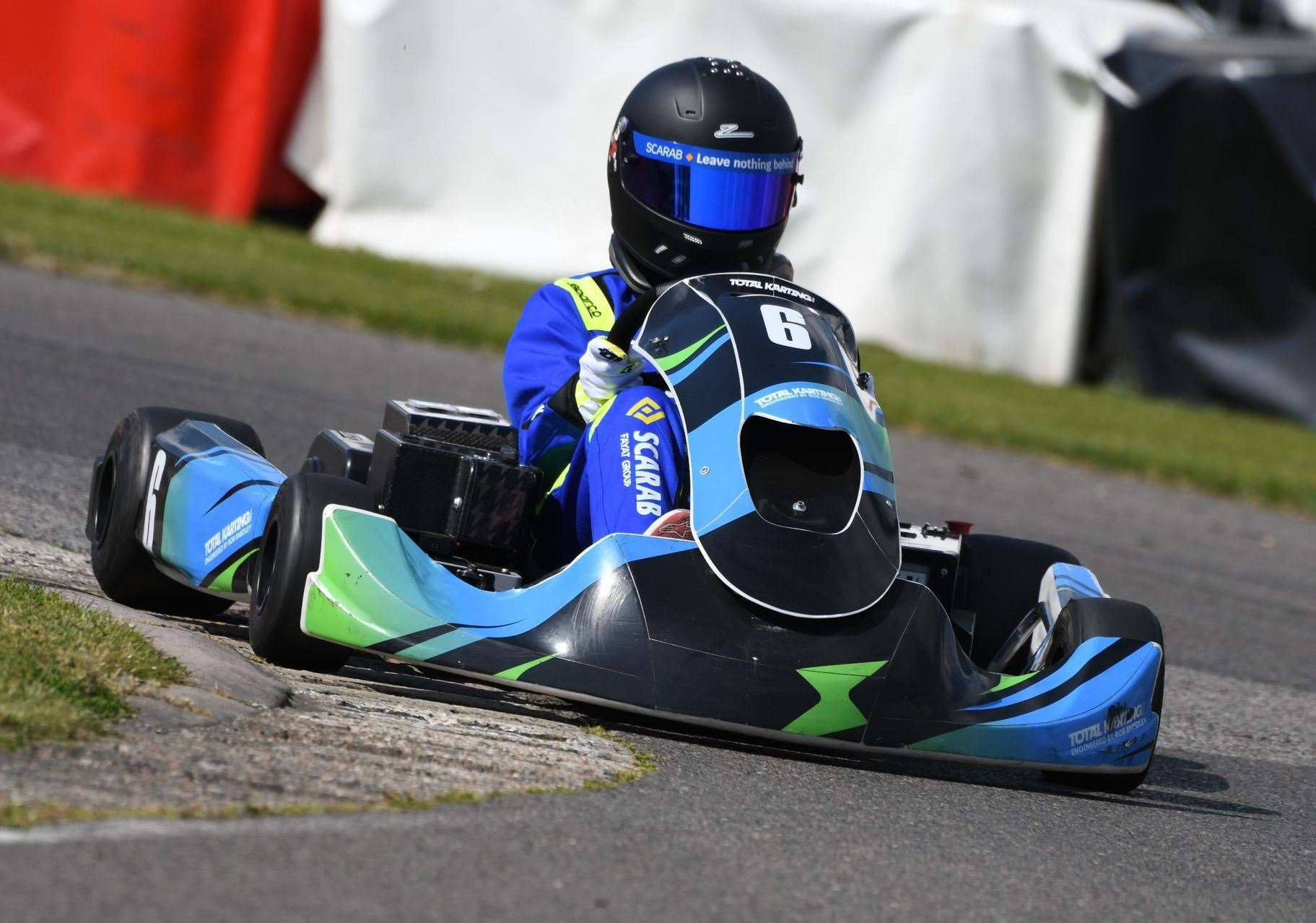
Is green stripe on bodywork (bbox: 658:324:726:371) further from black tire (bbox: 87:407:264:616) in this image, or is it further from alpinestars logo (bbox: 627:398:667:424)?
black tire (bbox: 87:407:264:616)

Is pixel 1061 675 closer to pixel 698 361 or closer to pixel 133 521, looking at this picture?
pixel 698 361

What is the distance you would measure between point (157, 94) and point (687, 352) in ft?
28.2

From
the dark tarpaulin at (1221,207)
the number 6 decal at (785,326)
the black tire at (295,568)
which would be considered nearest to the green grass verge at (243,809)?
the black tire at (295,568)

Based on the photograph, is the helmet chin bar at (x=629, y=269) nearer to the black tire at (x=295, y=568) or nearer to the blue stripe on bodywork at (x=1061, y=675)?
the black tire at (x=295, y=568)

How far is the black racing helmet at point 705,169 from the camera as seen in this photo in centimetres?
421

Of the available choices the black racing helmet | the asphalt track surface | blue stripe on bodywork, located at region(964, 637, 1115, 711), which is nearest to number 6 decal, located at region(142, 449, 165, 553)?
the asphalt track surface

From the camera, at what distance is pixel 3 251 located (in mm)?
9281

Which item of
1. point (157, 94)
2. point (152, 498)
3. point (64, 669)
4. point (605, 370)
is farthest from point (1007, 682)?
point (157, 94)

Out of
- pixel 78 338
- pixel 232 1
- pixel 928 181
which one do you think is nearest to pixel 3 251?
pixel 78 338

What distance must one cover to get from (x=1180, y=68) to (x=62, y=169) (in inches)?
276

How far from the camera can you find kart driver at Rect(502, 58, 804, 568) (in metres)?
3.92

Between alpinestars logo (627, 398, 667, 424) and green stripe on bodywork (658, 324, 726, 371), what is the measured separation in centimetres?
8

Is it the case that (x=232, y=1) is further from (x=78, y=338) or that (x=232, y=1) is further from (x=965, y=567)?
(x=965, y=567)

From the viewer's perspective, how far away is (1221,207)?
35.0ft
